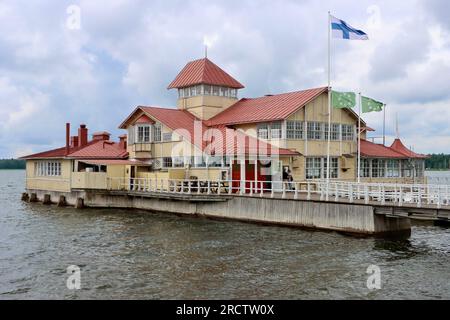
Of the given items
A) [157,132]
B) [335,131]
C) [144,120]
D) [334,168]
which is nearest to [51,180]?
[144,120]

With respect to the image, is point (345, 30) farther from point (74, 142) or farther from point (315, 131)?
point (74, 142)

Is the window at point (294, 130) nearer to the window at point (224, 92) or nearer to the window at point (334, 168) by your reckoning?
the window at point (334, 168)

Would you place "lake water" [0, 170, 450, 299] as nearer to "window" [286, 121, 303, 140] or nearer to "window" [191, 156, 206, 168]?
"window" [191, 156, 206, 168]

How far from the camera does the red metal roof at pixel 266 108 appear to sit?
124 feet

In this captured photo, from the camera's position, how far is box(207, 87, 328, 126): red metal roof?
124 ft

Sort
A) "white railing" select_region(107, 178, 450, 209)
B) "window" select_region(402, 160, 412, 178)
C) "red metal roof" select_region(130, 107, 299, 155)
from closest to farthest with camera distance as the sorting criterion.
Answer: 1. "white railing" select_region(107, 178, 450, 209)
2. "red metal roof" select_region(130, 107, 299, 155)
3. "window" select_region(402, 160, 412, 178)

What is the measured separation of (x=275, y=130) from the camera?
125 ft

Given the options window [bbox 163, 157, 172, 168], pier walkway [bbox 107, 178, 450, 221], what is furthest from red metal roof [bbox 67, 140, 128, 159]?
window [bbox 163, 157, 172, 168]

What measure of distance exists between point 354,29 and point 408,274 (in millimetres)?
16007

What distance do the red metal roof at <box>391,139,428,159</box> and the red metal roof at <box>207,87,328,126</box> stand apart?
1119 cm

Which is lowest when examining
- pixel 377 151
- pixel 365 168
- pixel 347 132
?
pixel 365 168

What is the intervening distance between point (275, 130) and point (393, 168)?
41.3ft

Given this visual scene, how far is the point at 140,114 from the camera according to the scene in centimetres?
4375

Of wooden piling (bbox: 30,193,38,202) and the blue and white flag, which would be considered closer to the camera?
the blue and white flag
